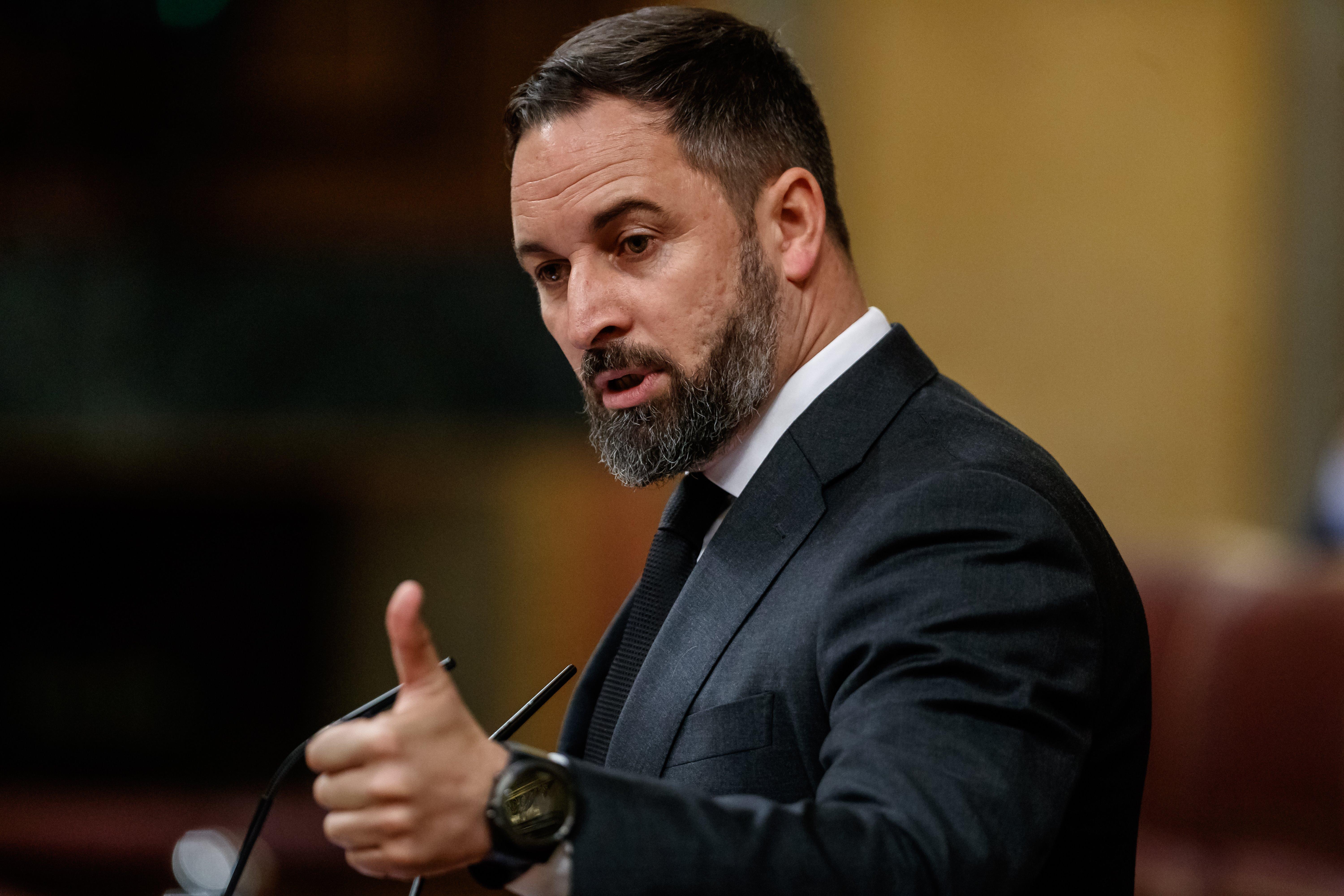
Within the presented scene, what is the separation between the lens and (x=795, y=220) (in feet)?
5.18

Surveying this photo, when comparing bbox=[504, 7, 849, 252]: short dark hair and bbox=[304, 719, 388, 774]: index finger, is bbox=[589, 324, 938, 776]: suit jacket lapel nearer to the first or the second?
bbox=[504, 7, 849, 252]: short dark hair

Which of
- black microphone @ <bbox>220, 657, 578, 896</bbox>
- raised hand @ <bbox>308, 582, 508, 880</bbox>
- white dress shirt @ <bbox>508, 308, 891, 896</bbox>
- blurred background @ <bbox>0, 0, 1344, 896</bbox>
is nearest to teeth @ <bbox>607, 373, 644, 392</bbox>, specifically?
white dress shirt @ <bbox>508, 308, 891, 896</bbox>

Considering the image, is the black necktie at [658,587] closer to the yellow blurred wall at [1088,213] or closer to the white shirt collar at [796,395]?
the white shirt collar at [796,395]

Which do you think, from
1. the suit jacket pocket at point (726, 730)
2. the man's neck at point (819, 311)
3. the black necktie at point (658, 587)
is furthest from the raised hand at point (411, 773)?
the man's neck at point (819, 311)

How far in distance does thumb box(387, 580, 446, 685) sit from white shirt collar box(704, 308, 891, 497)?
2.00ft

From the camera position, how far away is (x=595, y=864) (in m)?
0.96

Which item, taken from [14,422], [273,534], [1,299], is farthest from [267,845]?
[1,299]

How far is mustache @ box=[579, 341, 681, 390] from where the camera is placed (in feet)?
4.90

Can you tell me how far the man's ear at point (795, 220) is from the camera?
1551mm

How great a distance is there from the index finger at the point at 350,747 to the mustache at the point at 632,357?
0.65 m

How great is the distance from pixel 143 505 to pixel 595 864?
5.50 metres

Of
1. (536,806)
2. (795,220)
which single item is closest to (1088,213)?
(795,220)

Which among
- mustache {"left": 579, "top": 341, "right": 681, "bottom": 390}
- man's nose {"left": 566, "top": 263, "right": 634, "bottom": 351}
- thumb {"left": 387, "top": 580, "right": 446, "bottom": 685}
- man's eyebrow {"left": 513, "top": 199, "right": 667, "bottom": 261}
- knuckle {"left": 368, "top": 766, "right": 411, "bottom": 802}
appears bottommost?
knuckle {"left": 368, "top": 766, "right": 411, "bottom": 802}

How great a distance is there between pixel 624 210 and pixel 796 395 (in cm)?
28
